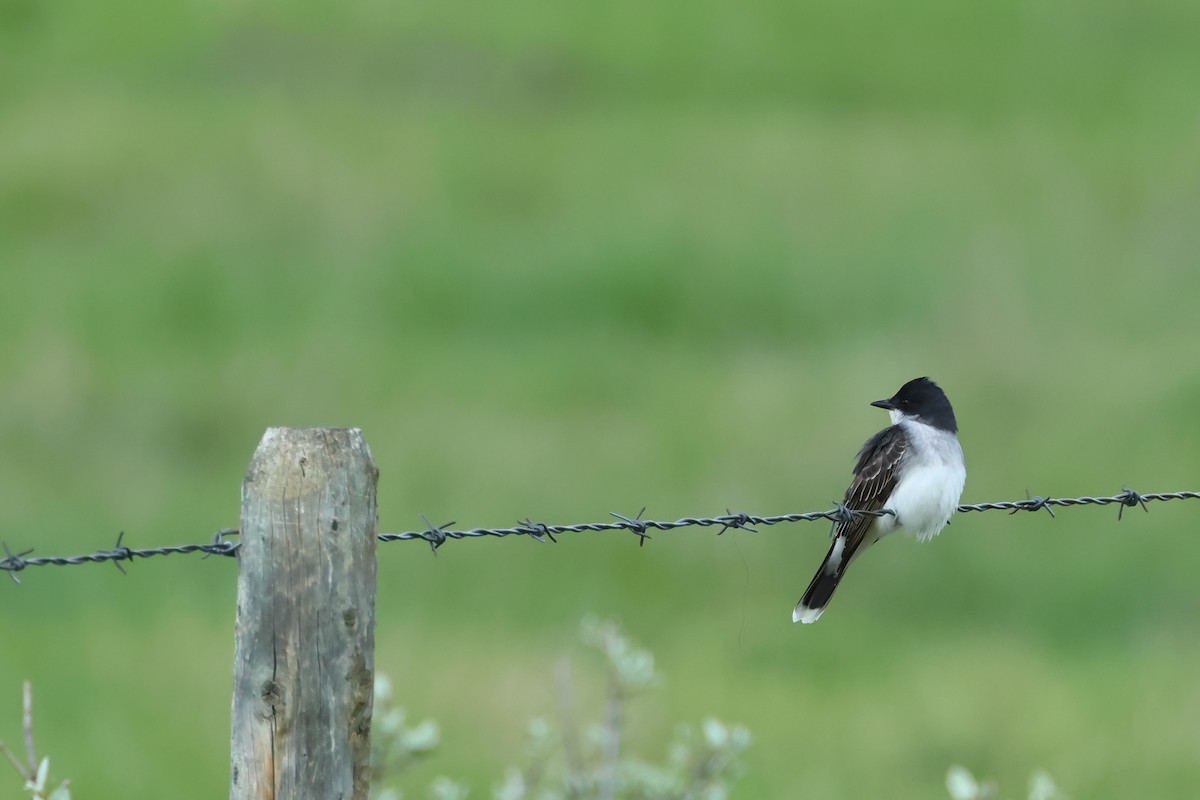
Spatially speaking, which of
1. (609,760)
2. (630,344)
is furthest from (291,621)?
(630,344)

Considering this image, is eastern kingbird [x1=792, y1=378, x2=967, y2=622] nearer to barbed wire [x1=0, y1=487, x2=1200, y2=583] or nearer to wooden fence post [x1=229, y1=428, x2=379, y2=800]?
barbed wire [x1=0, y1=487, x2=1200, y2=583]

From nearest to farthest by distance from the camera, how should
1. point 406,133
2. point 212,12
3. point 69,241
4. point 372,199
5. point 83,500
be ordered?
point 83,500 → point 69,241 → point 372,199 → point 406,133 → point 212,12

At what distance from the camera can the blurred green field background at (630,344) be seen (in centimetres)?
1266

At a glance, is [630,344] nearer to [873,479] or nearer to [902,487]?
[873,479]

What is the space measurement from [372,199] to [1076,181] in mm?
10873

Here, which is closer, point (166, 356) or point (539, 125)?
point (166, 356)

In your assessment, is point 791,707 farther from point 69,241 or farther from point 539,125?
point 539,125

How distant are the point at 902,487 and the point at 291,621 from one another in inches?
154

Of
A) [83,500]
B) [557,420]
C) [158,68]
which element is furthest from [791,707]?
[158,68]

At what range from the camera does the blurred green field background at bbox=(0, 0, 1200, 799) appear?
1266cm

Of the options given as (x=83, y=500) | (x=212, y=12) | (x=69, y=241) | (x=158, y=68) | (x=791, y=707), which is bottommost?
(x=791, y=707)

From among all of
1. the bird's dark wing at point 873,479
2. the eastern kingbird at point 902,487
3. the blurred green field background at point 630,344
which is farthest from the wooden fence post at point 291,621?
the blurred green field background at point 630,344

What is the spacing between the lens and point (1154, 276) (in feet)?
78.1

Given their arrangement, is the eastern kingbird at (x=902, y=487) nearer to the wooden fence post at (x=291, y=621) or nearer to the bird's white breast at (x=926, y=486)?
the bird's white breast at (x=926, y=486)
